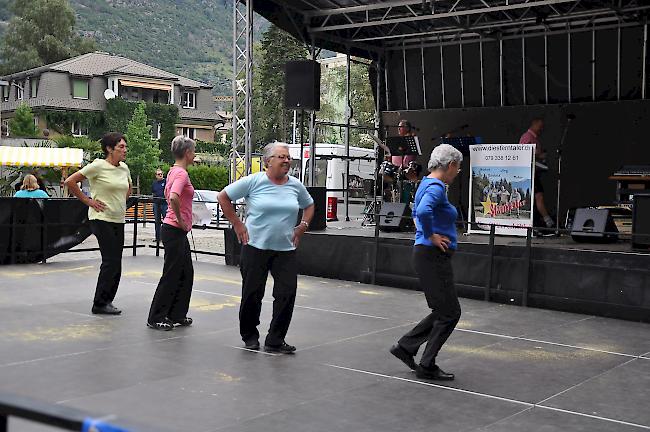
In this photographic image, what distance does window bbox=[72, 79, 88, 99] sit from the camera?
2653 inches

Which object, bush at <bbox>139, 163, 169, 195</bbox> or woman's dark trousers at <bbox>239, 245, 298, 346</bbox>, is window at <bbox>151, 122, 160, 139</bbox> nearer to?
bush at <bbox>139, 163, 169, 195</bbox>

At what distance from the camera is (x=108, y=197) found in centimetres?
825

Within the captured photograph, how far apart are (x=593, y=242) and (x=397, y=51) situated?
28.0ft

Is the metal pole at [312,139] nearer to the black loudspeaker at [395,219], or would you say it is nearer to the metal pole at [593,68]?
the black loudspeaker at [395,219]

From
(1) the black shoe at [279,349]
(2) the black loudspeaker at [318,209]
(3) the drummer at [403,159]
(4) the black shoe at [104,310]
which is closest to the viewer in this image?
(1) the black shoe at [279,349]

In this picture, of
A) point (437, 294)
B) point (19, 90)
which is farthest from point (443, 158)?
point (19, 90)

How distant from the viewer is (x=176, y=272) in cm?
770

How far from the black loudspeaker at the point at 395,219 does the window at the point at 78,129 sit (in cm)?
5547

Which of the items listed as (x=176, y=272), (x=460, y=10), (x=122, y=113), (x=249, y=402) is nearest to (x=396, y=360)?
(x=249, y=402)

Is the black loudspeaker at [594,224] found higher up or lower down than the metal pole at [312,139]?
lower down

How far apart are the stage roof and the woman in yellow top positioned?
8.10 meters

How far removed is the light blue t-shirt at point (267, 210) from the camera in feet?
21.7

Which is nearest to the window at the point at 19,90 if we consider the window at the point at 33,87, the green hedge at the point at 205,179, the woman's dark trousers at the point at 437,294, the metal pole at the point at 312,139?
the window at the point at 33,87

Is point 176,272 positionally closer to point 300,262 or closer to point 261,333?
point 261,333
